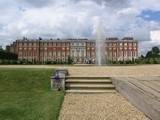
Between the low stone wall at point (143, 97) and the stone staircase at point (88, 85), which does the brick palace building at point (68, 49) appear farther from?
the low stone wall at point (143, 97)

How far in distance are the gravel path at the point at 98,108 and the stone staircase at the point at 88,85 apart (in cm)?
106

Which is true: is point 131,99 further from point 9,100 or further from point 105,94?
point 9,100

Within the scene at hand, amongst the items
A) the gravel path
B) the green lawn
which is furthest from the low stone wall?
the green lawn

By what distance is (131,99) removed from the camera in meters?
10.5

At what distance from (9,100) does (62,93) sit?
7.92 feet

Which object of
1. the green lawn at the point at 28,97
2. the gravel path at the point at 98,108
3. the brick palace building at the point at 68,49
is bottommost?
the gravel path at the point at 98,108

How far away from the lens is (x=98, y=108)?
32.1ft

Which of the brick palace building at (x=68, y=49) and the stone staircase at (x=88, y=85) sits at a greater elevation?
the brick palace building at (x=68, y=49)

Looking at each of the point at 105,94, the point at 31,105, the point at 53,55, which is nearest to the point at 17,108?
the point at 31,105

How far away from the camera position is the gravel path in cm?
849

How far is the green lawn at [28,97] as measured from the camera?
8.62 meters

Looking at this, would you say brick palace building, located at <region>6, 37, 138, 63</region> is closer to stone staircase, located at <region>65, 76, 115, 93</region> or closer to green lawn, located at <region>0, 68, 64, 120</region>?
green lawn, located at <region>0, 68, 64, 120</region>

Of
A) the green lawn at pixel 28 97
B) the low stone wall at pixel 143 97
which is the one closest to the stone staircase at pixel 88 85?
the green lawn at pixel 28 97

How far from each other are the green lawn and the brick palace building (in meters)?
96.5
